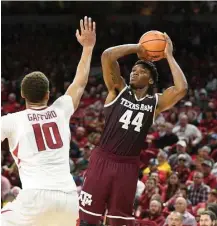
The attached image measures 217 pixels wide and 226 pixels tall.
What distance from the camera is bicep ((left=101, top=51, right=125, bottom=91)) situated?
6.56 m

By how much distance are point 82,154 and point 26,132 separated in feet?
31.6

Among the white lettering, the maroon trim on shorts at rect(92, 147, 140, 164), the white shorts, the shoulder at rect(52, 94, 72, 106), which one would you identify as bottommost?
the white lettering

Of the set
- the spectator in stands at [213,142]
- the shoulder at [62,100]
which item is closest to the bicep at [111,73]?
the shoulder at [62,100]

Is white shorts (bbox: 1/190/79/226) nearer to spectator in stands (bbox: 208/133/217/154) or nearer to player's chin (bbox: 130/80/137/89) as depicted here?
player's chin (bbox: 130/80/137/89)

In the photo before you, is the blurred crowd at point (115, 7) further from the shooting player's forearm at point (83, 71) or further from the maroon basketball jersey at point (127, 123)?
the shooting player's forearm at point (83, 71)

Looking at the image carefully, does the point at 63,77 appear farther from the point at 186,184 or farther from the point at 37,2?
the point at 186,184

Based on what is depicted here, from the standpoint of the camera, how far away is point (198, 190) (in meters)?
11.3

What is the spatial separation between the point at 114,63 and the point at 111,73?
106 millimetres

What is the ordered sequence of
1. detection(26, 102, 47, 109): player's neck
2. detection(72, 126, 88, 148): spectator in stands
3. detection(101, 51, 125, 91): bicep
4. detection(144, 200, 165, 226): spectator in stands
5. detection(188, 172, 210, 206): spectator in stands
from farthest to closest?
detection(72, 126, 88, 148): spectator in stands → detection(188, 172, 210, 206): spectator in stands → detection(144, 200, 165, 226): spectator in stands → detection(101, 51, 125, 91): bicep → detection(26, 102, 47, 109): player's neck

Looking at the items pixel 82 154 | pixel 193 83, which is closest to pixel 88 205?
pixel 82 154

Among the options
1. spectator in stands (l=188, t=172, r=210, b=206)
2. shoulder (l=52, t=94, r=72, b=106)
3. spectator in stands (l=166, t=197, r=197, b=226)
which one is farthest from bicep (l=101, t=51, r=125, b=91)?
spectator in stands (l=188, t=172, r=210, b=206)

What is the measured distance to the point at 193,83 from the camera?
21.8 meters

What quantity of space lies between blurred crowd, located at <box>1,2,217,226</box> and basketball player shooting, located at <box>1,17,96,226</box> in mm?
4133

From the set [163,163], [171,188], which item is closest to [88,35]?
[171,188]
